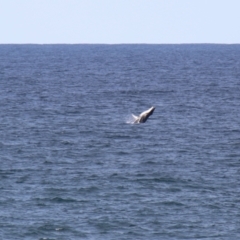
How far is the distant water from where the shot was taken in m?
37.6

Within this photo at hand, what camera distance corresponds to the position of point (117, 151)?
181ft

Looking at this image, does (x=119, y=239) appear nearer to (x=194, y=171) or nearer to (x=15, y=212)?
(x=15, y=212)

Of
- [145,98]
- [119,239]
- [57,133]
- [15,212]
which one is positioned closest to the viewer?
[119,239]

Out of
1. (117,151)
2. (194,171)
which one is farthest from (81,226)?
(117,151)

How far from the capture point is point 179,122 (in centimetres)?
6944

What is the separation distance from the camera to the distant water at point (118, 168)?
37.6 m

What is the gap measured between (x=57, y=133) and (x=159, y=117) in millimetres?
12336

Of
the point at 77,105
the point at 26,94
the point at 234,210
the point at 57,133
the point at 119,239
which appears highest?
the point at 26,94

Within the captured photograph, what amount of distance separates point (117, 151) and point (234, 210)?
652 inches

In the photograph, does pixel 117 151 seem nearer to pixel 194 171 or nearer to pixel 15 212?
pixel 194 171

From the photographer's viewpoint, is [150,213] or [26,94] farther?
[26,94]

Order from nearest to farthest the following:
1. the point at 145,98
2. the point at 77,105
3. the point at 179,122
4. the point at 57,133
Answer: the point at 57,133
the point at 179,122
the point at 77,105
the point at 145,98

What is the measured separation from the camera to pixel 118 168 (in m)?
49.2

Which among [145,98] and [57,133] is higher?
[145,98]
